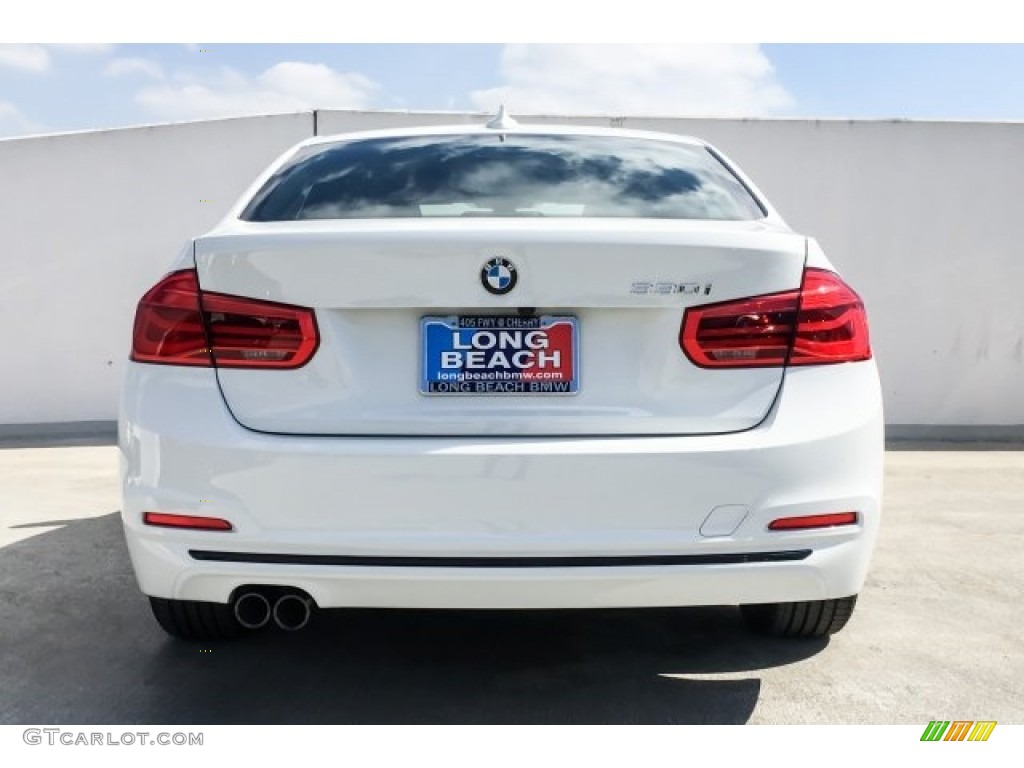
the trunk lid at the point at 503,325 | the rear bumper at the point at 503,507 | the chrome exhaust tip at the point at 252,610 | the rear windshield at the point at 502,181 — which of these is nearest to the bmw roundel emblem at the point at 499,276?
the trunk lid at the point at 503,325

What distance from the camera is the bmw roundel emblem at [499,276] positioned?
7.06ft

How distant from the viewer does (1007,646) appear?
10.3 ft

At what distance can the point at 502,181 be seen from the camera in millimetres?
2812

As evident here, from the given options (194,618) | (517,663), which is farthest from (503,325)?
(194,618)

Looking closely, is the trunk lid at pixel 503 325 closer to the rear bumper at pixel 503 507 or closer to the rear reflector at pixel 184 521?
the rear bumper at pixel 503 507

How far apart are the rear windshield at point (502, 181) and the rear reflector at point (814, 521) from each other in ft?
2.73

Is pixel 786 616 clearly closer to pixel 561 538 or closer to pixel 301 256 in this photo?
pixel 561 538

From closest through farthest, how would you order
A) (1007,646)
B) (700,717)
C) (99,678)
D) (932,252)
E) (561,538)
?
(561,538) → (700,717) → (99,678) → (1007,646) → (932,252)

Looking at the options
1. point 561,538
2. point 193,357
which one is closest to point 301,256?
point 193,357

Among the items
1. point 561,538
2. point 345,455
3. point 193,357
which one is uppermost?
point 193,357

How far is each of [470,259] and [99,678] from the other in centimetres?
168

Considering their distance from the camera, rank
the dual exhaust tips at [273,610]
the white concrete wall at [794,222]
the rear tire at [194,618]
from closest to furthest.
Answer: the dual exhaust tips at [273,610], the rear tire at [194,618], the white concrete wall at [794,222]

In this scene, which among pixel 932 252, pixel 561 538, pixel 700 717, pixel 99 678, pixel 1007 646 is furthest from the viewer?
pixel 932 252

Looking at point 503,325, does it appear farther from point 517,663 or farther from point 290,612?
point 517,663
